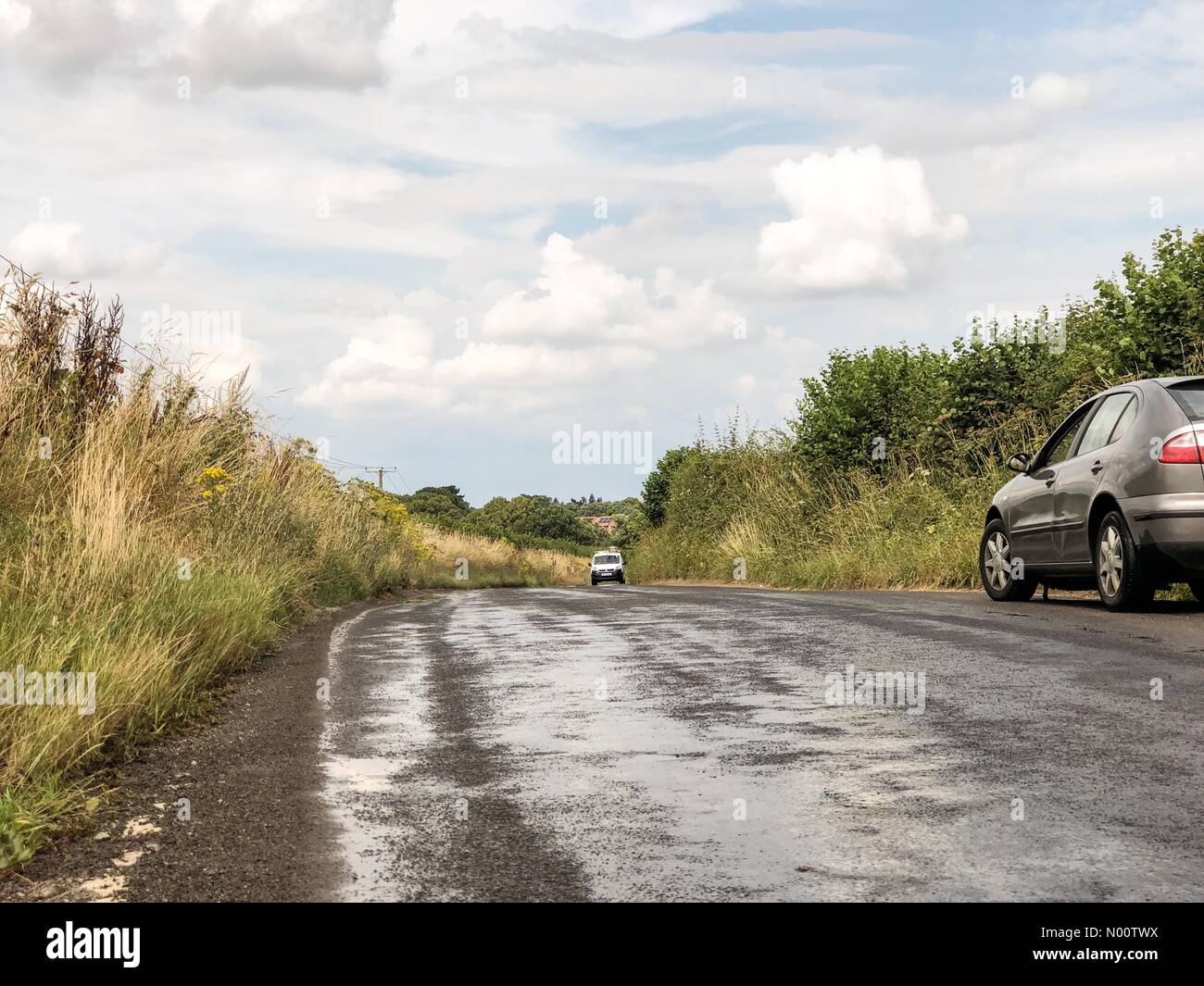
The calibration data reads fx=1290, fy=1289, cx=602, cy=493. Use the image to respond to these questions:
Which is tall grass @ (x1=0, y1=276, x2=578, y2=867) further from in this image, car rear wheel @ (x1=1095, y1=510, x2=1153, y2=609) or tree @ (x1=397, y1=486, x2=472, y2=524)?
tree @ (x1=397, y1=486, x2=472, y2=524)

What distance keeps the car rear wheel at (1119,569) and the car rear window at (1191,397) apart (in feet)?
3.43

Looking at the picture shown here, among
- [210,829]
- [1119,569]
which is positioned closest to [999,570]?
[1119,569]

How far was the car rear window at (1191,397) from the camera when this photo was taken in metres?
10.3

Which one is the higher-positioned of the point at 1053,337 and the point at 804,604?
the point at 1053,337

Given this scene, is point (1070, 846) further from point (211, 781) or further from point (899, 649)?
point (899, 649)

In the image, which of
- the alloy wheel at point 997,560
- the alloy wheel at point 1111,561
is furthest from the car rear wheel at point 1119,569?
the alloy wheel at point 997,560

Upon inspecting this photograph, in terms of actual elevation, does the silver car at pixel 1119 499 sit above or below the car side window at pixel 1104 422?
below

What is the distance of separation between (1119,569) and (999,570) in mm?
2761

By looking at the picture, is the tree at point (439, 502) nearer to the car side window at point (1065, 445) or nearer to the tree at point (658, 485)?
the tree at point (658, 485)

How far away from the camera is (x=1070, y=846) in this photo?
4.21m

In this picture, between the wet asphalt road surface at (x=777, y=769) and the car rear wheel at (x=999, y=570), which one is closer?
the wet asphalt road surface at (x=777, y=769)

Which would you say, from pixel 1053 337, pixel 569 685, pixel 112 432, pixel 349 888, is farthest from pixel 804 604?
pixel 349 888
